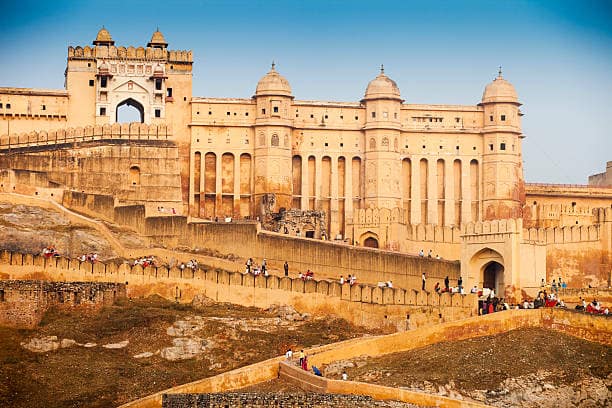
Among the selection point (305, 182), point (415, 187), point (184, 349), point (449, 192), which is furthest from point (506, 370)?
point (449, 192)

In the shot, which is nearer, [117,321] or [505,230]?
[117,321]

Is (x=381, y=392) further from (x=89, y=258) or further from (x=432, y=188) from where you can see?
(x=432, y=188)

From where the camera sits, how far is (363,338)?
163 ft

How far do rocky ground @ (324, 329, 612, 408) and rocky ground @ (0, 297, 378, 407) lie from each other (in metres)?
5.24

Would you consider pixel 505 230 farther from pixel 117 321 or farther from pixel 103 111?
pixel 103 111

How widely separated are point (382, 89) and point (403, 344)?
33523mm

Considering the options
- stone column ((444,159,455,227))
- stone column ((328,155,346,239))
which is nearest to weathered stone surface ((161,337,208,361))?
stone column ((328,155,346,239))

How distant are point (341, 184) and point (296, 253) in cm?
1780

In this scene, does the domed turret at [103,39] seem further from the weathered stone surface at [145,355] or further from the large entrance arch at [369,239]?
the weathered stone surface at [145,355]

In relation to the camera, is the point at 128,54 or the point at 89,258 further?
the point at 128,54

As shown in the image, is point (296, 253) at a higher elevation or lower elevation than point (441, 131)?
lower

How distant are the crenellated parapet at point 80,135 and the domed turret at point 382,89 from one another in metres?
13.9

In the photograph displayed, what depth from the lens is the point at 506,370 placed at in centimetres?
4516

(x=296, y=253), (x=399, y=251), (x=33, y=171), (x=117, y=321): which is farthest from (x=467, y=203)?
(x=117, y=321)
